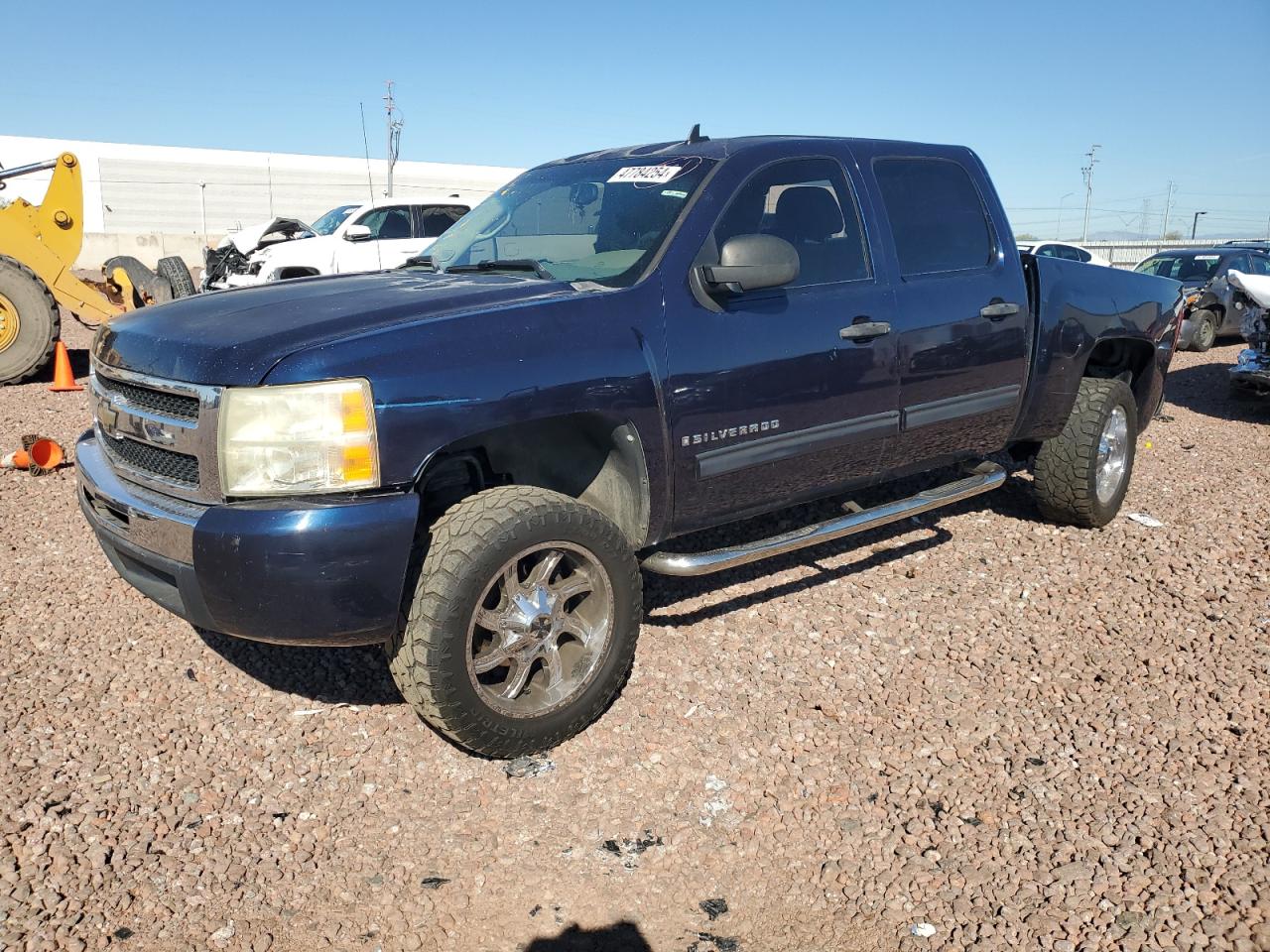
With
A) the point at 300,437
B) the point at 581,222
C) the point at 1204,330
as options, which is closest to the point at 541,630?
the point at 300,437

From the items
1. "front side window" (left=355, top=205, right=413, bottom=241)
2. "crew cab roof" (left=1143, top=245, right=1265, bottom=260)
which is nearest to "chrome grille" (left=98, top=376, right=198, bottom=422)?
"front side window" (left=355, top=205, right=413, bottom=241)

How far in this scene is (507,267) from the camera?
3916 millimetres

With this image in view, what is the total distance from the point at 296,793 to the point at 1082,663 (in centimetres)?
308

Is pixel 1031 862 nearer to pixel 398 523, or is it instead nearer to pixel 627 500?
pixel 627 500

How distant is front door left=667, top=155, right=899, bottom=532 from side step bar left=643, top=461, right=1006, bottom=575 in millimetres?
153

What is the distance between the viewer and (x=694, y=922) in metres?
2.60

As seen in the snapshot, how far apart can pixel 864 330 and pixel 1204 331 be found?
12206 mm

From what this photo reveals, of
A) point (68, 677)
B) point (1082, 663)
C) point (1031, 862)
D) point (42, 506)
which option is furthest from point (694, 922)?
point (42, 506)

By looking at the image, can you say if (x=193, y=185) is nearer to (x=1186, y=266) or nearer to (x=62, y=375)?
(x=62, y=375)

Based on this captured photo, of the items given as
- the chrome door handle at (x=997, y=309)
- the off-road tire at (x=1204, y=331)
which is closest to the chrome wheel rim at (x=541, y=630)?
the chrome door handle at (x=997, y=309)

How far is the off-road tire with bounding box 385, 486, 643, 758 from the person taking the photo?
9.77 ft

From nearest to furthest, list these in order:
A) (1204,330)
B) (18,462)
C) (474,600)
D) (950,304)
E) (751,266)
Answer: (474,600), (751,266), (950,304), (18,462), (1204,330)

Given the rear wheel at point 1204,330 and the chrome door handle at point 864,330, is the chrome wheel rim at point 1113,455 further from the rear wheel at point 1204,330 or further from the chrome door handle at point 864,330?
the rear wheel at point 1204,330

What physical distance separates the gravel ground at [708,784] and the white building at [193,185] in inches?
1321
